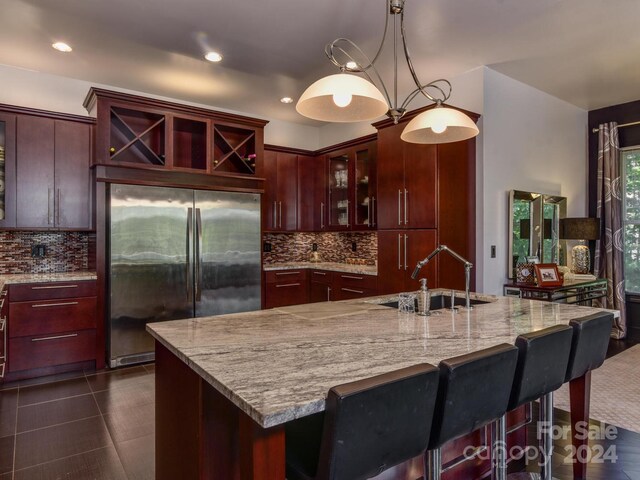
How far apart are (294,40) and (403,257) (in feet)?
7.20

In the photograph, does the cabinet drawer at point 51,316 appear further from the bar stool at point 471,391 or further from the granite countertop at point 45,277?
the bar stool at point 471,391

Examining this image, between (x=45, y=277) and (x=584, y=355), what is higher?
(x=45, y=277)

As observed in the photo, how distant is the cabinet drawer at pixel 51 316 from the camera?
11.2 feet

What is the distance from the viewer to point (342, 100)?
6.18ft

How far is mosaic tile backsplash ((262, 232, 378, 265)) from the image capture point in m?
5.38

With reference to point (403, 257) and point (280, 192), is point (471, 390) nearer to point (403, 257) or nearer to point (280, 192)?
point (403, 257)

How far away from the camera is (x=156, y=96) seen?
470cm

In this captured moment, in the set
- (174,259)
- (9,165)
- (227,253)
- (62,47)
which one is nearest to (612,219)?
(227,253)

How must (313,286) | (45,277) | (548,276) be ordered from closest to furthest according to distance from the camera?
(45,277), (548,276), (313,286)

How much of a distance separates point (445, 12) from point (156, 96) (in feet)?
10.9

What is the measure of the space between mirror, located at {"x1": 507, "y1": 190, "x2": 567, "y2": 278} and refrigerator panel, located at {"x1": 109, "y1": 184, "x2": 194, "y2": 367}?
326cm

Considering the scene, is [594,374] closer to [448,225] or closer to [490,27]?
[448,225]

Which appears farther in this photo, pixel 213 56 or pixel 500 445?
pixel 213 56

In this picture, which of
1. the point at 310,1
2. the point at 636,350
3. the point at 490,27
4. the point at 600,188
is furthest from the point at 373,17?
the point at 636,350
